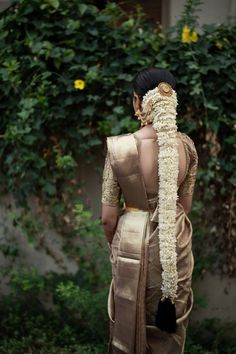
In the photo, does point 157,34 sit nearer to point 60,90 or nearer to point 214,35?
point 214,35

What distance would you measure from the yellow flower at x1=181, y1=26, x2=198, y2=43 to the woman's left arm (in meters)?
1.49

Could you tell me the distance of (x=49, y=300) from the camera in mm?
4270

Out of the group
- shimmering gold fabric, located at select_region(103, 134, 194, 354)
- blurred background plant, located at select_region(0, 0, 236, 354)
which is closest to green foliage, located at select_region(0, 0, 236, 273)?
blurred background plant, located at select_region(0, 0, 236, 354)

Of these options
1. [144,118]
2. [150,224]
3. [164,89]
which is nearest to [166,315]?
[150,224]

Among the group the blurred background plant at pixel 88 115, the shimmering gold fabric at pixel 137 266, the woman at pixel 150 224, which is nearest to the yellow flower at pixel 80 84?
the blurred background plant at pixel 88 115

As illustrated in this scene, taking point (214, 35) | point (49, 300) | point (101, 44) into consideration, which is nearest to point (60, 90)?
point (101, 44)

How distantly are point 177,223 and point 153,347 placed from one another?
67 cm

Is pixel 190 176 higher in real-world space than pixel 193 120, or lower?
lower

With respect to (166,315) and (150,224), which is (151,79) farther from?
(166,315)

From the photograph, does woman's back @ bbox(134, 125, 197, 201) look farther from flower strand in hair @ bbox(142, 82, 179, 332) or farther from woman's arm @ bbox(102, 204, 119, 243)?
woman's arm @ bbox(102, 204, 119, 243)

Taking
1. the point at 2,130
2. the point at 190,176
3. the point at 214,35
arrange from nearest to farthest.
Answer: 1. the point at 190,176
2. the point at 214,35
3. the point at 2,130

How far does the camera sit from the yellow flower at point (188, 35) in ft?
12.2

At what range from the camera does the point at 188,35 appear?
146 inches

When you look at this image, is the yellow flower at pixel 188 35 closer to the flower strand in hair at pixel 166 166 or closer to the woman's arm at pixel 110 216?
the flower strand in hair at pixel 166 166
